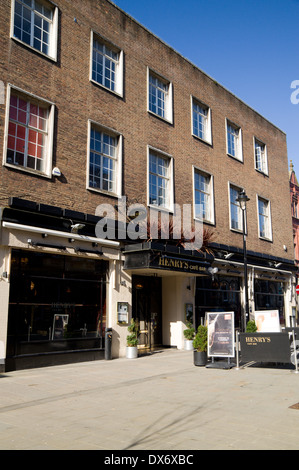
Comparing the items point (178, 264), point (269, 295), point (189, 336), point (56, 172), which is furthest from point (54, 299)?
point (269, 295)

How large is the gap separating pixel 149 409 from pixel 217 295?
44.8 feet

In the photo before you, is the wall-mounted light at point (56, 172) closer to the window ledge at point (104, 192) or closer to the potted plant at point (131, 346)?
the window ledge at point (104, 192)

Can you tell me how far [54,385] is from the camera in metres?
9.69

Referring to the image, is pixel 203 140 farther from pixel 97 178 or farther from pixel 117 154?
pixel 97 178

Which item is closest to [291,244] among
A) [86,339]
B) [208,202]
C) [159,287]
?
[208,202]

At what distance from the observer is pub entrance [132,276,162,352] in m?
A: 17.0

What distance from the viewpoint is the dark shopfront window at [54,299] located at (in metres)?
12.0

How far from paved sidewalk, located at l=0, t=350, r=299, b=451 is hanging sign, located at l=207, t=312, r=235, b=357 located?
1.98 ft

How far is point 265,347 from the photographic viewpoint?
12039 mm

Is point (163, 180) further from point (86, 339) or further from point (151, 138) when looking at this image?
point (86, 339)

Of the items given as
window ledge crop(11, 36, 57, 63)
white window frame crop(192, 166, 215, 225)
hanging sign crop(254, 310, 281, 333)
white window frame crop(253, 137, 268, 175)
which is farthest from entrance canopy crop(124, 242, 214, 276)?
white window frame crop(253, 137, 268, 175)

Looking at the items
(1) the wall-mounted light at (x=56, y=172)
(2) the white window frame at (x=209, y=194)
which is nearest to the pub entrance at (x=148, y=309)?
(2) the white window frame at (x=209, y=194)

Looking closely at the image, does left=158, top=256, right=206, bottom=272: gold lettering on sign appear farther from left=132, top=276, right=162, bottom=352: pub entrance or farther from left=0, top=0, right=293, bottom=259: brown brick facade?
left=0, top=0, right=293, bottom=259: brown brick facade
